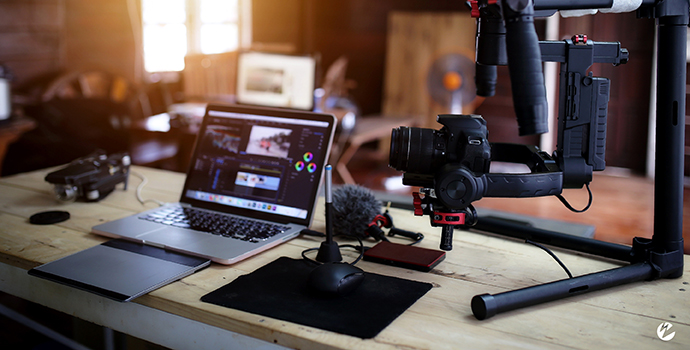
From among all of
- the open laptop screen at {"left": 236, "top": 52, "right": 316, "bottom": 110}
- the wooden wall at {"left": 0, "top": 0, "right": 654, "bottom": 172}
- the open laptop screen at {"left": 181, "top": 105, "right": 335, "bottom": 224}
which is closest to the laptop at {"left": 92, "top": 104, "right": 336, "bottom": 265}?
the open laptop screen at {"left": 181, "top": 105, "right": 335, "bottom": 224}

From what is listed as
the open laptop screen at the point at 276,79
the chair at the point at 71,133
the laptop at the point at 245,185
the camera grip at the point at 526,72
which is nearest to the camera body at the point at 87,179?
the laptop at the point at 245,185

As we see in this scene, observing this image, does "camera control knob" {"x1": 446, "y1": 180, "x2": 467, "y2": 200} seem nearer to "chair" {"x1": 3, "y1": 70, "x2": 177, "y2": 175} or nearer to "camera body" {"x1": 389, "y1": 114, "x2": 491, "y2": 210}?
"camera body" {"x1": 389, "y1": 114, "x2": 491, "y2": 210}

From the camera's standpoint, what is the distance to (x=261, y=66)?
9.52 feet

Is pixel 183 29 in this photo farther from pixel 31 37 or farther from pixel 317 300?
pixel 317 300

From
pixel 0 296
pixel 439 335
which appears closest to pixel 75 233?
pixel 439 335

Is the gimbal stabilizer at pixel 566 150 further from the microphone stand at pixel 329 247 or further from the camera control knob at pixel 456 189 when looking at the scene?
the microphone stand at pixel 329 247

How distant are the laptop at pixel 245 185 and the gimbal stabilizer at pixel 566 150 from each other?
→ 0.35 metres

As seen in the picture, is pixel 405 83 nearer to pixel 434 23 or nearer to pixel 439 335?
pixel 434 23

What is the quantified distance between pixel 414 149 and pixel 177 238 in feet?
1.79

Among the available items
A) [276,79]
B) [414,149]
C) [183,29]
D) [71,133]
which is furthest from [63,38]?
[414,149]

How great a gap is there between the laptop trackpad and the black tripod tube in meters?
0.57

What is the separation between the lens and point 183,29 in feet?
19.7

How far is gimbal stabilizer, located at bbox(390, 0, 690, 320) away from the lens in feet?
2.97

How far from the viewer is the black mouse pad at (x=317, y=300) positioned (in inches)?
32.4
